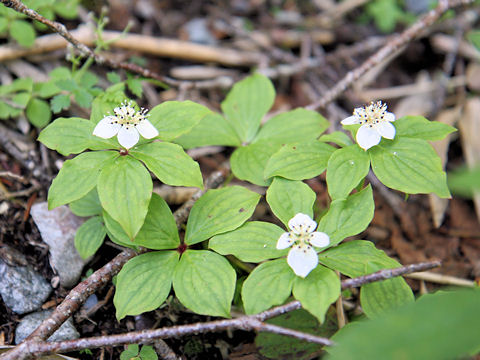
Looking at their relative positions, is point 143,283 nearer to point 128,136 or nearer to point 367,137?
point 128,136

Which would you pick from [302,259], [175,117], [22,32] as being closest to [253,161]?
[175,117]

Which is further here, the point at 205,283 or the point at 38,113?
the point at 38,113

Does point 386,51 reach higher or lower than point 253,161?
higher

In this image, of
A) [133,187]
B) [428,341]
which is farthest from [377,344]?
[133,187]

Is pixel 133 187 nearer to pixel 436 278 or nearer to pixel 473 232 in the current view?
pixel 436 278

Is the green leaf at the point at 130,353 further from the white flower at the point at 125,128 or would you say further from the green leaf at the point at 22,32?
the green leaf at the point at 22,32

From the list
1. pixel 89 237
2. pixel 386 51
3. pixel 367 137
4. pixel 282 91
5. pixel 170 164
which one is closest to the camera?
pixel 170 164
